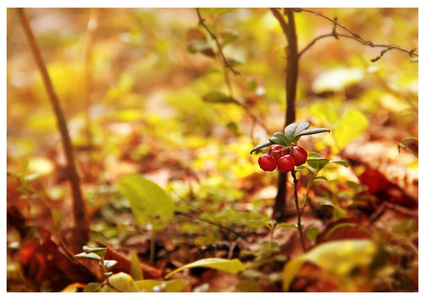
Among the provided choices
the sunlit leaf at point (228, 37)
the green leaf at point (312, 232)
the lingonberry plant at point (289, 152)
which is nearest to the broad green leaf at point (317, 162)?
the lingonberry plant at point (289, 152)

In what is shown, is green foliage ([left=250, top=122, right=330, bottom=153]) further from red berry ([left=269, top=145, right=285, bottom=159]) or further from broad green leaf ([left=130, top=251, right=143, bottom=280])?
broad green leaf ([left=130, top=251, right=143, bottom=280])

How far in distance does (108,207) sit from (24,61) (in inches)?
96.3

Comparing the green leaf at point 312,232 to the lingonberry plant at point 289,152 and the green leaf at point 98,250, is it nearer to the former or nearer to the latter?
the lingonberry plant at point 289,152

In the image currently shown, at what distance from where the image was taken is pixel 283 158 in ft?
2.00

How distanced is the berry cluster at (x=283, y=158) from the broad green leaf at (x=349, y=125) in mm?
454

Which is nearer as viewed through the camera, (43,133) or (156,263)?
(156,263)

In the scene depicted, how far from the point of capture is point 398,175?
115cm

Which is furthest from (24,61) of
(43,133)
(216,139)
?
(216,139)

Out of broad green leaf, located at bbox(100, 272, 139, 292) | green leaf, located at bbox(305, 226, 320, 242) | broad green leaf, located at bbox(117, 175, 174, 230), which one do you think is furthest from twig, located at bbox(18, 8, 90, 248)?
green leaf, located at bbox(305, 226, 320, 242)

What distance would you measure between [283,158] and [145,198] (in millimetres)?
431

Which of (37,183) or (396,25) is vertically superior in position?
(396,25)

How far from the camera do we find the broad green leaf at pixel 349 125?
103cm
